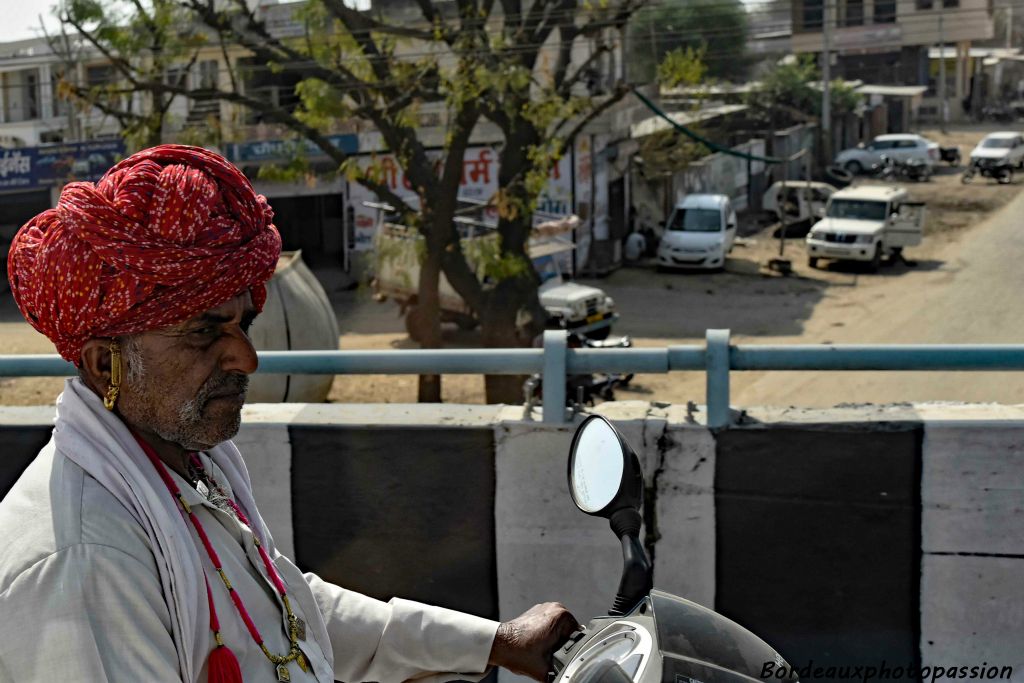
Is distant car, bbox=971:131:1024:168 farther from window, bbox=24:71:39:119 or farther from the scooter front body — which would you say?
the scooter front body

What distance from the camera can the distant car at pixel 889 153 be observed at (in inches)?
1784

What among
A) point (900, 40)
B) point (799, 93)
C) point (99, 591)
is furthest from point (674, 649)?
point (900, 40)

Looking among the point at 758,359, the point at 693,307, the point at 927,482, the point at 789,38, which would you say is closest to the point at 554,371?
the point at 758,359

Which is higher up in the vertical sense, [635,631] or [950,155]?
[950,155]

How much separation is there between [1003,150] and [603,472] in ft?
149

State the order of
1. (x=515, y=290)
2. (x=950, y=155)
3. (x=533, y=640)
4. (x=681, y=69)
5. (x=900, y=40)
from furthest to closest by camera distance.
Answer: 1. (x=900, y=40)
2. (x=950, y=155)
3. (x=515, y=290)
4. (x=681, y=69)
5. (x=533, y=640)

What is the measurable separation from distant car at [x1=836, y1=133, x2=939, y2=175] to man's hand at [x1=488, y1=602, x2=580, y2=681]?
45200 mm

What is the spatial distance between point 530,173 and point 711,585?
13714 millimetres

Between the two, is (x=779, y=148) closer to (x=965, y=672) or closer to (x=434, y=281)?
(x=434, y=281)

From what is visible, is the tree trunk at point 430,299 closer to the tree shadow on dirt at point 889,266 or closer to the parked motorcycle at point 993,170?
the tree shadow on dirt at point 889,266

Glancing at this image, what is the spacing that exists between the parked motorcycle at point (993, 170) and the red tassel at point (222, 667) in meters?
43.9

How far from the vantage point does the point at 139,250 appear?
1.86 metres

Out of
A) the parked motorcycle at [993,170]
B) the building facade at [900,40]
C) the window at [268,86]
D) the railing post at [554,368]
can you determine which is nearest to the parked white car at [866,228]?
the window at [268,86]

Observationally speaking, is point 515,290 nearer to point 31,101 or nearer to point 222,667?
point 222,667
